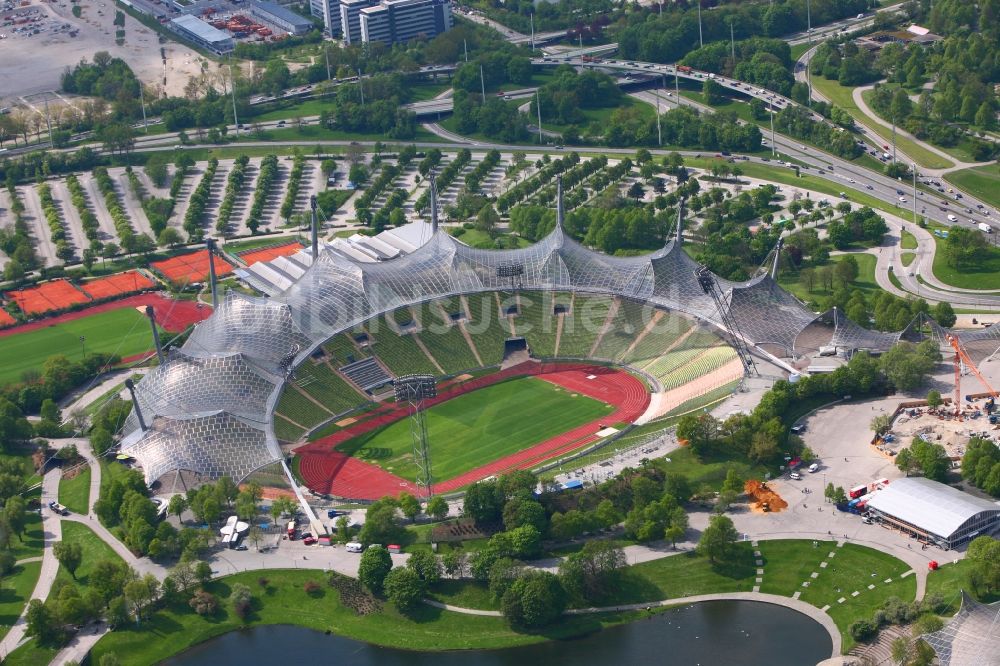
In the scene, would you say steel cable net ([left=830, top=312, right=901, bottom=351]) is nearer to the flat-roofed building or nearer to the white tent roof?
the white tent roof

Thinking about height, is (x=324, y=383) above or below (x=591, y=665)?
above

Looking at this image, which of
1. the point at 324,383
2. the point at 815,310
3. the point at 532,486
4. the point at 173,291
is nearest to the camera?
the point at 532,486

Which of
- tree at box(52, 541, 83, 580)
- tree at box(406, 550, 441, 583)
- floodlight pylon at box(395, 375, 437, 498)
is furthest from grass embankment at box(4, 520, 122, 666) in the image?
floodlight pylon at box(395, 375, 437, 498)

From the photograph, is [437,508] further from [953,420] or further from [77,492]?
[953,420]

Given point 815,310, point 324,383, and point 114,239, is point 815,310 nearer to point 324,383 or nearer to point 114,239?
point 324,383

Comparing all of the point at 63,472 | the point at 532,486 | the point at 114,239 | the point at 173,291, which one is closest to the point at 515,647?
the point at 532,486

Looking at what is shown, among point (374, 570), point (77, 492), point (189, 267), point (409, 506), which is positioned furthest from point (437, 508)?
point (189, 267)

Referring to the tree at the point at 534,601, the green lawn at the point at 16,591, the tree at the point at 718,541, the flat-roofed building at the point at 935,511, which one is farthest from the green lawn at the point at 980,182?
the green lawn at the point at 16,591
